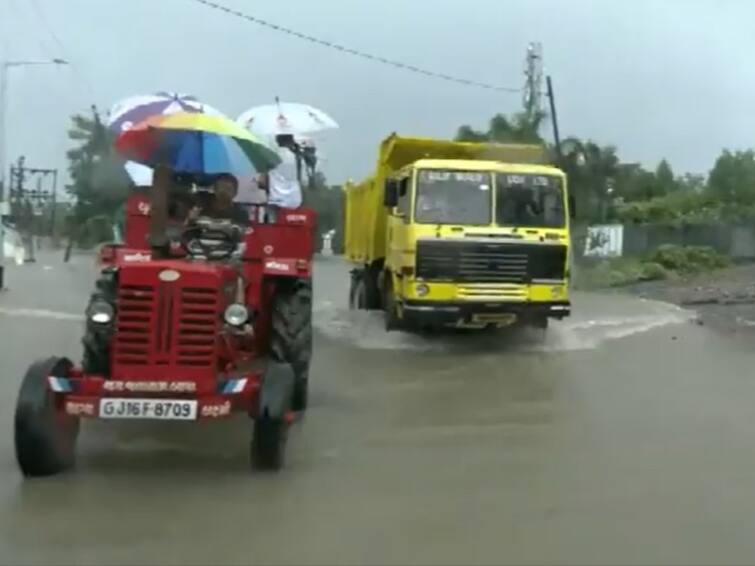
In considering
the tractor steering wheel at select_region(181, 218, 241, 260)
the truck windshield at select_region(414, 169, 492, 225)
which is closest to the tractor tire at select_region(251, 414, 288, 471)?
the tractor steering wheel at select_region(181, 218, 241, 260)

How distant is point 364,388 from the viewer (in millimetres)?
13312

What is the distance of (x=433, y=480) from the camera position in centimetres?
844

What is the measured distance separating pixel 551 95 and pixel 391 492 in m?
40.7

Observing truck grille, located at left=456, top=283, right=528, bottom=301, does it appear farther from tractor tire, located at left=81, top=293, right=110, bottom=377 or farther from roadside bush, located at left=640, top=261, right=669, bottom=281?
roadside bush, located at left=640, top=261, right=669, bottom=281

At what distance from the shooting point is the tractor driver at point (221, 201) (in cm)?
1054

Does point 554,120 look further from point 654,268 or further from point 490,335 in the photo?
point 490,335

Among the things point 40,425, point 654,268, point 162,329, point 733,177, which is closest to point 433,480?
point 162,329

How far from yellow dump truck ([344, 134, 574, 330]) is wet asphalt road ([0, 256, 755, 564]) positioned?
188 centimetres

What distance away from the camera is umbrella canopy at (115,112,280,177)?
9.70 m

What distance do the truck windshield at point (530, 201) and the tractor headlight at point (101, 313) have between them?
30.0ft

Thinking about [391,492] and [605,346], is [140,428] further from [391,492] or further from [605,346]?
[605,346]

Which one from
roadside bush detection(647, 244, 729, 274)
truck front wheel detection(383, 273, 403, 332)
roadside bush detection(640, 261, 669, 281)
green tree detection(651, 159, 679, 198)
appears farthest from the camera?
green tree detection(651, 159, 679, 198)

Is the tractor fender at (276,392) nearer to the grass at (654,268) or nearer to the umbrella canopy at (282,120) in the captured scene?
the umbrella canopy at (282,120)

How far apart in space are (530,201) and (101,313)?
9.71 m
